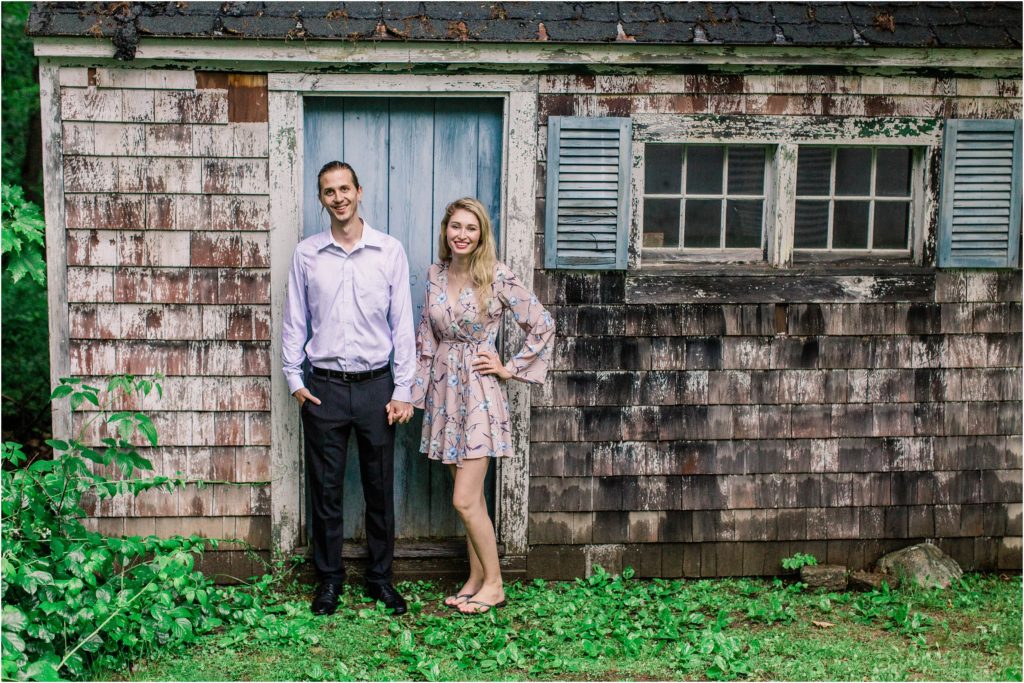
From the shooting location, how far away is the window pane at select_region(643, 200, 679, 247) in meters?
4.73

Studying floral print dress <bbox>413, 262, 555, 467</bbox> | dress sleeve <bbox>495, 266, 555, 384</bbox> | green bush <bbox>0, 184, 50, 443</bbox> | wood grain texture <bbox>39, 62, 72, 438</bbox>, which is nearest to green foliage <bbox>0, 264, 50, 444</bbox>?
green bush <bbox>0, 184, 50, 443</bbox>

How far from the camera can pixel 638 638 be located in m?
4.11

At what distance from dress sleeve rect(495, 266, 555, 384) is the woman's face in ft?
0.66

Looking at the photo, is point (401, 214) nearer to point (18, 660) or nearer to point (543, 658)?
point (543, 658)

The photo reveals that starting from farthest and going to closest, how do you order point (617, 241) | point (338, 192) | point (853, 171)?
point (853, 171) < point (617, 241) < point (338, 192)

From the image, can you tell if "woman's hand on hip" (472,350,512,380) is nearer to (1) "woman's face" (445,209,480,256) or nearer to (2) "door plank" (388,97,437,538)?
(1) "woman's face" (445,209,480,256)

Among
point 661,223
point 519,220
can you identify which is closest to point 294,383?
point 519,220

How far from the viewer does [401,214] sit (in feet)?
15.2

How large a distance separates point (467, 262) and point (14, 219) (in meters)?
2.00

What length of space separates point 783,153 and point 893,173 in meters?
0.64

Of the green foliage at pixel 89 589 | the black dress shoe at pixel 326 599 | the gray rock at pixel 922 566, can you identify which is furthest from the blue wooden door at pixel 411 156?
the gray rock at pixel 922 566

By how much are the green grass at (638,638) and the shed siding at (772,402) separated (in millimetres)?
305

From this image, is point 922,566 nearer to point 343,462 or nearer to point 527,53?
point 343,462

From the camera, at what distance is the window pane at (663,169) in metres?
4.69
